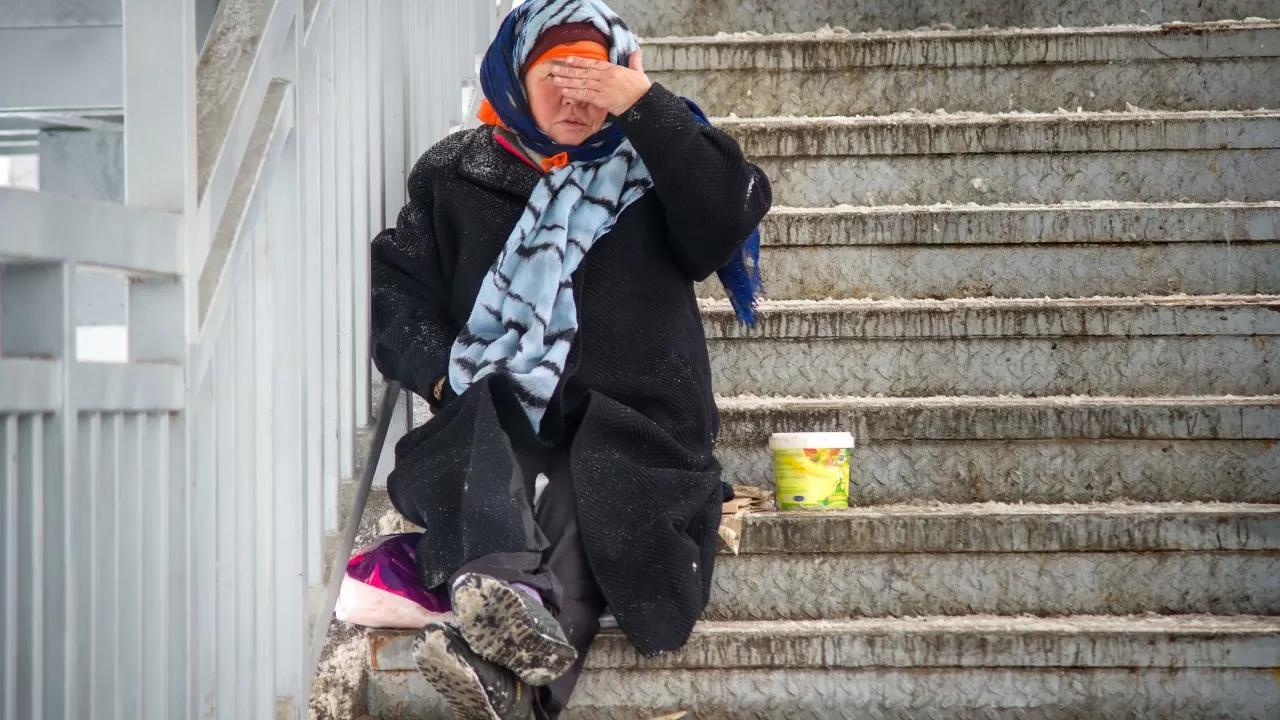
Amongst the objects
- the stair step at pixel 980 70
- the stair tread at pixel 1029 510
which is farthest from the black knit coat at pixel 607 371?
the stair step at pixel 980 70

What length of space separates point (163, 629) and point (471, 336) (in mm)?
654

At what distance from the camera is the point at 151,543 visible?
1.15 metres

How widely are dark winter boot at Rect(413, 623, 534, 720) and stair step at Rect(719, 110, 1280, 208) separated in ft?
4.81

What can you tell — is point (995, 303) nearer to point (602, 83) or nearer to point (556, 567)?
point (602, 83)

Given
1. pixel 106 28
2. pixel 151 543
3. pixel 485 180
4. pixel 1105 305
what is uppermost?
pixel 106 28

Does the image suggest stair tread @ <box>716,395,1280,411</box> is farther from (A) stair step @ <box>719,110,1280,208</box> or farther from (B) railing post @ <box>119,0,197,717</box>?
(B) railing post @ <box>119,0,197,717</box>

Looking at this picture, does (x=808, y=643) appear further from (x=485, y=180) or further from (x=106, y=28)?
(x=106, y=28)

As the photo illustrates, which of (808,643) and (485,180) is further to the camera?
(485,180)

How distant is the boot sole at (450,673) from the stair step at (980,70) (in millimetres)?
1786

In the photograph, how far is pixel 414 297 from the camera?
1772 mm

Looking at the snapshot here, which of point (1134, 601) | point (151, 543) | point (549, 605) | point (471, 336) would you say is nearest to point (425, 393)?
point (471, 336)

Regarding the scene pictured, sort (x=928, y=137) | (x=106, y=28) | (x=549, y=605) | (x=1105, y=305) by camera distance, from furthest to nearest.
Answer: (x=106, y=28) < (x=928, y=137) < (x=1105, y=305) < (x=549, y=605)

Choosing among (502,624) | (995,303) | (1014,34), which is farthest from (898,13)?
(502,624)

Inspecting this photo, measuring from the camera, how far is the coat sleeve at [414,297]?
1.69 meters
